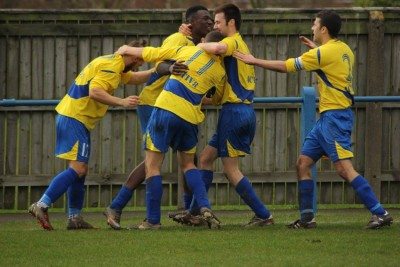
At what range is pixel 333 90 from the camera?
13.6m

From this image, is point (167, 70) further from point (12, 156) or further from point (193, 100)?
point (12, 156)

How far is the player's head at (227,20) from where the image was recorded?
13938 mm

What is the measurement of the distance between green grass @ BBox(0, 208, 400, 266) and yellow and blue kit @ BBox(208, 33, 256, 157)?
0.78m

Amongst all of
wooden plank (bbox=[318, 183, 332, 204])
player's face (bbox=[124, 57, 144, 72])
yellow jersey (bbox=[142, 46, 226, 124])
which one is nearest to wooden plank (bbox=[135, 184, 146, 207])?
wooden plank (bbox=[318, 183, 332, 204])

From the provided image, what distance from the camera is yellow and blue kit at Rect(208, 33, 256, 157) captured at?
1384 centimetres

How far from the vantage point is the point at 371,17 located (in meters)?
17.8

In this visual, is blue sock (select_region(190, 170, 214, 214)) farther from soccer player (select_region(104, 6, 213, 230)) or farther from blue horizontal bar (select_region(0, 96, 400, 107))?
blue horizontal bar (select_region(0, 96, 400, 107))

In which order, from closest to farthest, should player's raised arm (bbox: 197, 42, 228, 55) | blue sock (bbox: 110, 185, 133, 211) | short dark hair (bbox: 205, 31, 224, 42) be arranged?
player's raised arm (bbox: 197, 42, 228, 55) → short dark hair (bbox: 205, 31, 224, 42) → blue sock (bbox: 110, 185, 133, 211)

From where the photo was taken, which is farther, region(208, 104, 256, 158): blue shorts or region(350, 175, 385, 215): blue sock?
region(208, 104, 256, 158): blue shorts

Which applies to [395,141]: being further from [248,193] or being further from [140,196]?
[248,193]

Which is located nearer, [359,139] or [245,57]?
[245,57]

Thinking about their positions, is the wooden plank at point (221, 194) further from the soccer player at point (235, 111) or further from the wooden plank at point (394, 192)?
the soccer player at point (235, 111)

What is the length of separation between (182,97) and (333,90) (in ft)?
4.51

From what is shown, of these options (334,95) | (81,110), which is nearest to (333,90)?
(334,95)
